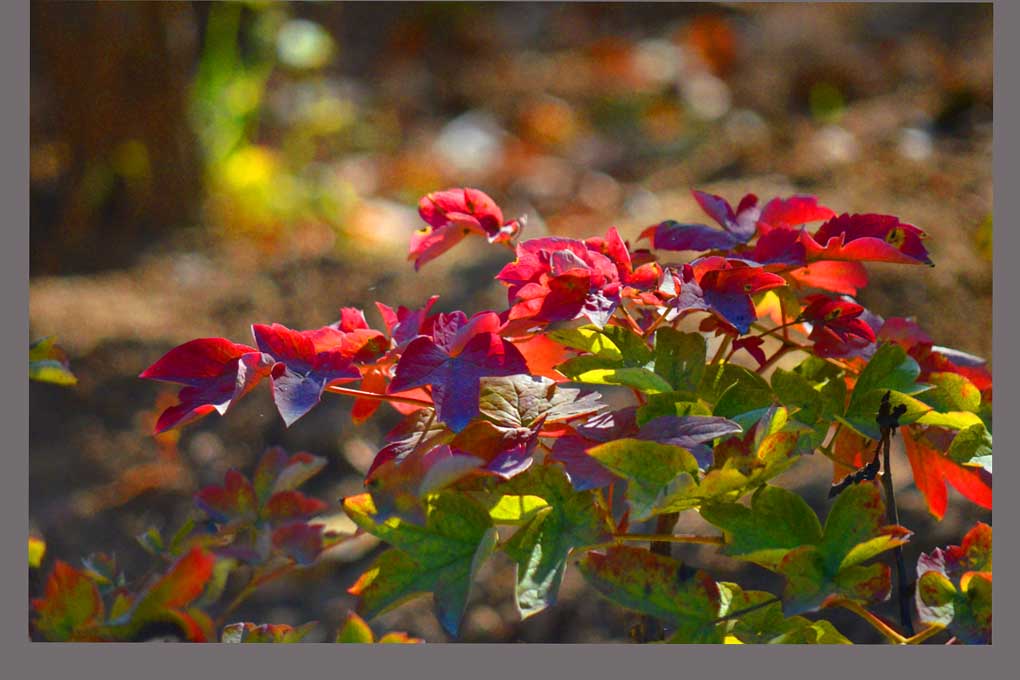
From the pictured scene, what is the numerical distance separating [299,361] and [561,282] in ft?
0.67

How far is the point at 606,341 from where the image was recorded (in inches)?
32.2

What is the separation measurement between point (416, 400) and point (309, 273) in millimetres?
1758

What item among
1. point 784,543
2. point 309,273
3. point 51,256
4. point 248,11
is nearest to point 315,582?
point 309,273

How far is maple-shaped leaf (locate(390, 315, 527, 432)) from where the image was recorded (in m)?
0.71

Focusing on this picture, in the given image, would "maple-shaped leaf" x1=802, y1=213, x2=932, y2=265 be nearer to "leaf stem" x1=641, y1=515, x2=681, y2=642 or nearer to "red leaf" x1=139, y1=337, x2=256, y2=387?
"leaf stem" x1=641, y1=515, x2=681, y2=642

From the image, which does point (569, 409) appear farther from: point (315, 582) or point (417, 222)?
point (417, 222)

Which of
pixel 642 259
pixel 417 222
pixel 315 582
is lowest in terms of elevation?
pixel 315 582

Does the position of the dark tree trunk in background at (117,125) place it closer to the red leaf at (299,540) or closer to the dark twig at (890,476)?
the red leaf at (299,540)

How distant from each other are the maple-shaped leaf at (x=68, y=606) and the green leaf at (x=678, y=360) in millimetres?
460

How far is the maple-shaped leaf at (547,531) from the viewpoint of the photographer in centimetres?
70

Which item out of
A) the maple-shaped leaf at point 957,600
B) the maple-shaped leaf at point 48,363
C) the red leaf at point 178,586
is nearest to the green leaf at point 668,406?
the maple-shaped leaf at point 957,600

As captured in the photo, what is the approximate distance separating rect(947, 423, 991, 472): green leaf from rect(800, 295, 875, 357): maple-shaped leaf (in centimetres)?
10

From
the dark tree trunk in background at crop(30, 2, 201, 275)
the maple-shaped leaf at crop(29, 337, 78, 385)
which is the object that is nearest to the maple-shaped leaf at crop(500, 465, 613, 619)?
the maple-shaped leaf at crop(29, 337, 78, 385)

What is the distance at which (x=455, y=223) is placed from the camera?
906mm
